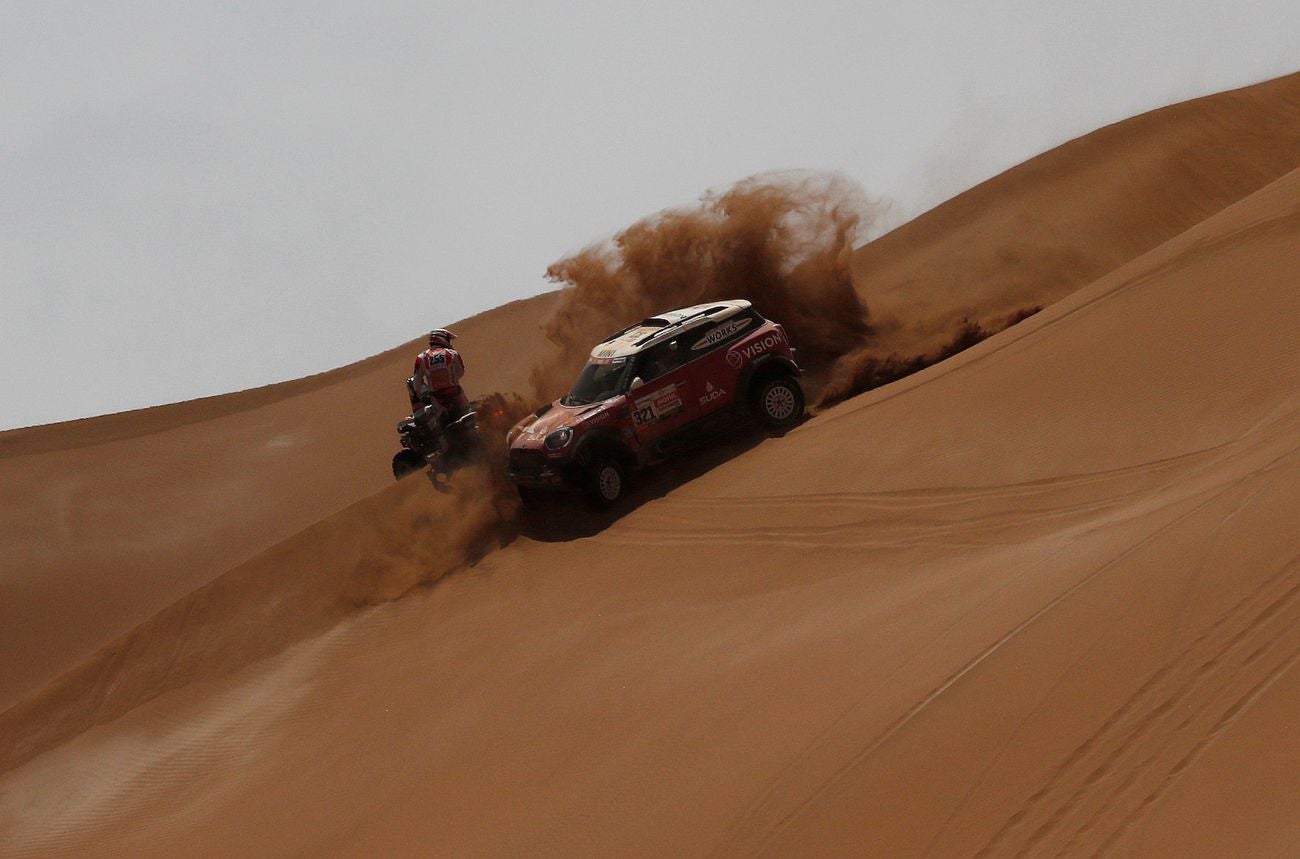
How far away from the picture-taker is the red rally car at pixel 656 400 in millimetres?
14289

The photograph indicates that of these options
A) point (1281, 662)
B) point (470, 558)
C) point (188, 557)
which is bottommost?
point (1281, 662)

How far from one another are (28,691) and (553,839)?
12680 millimetres

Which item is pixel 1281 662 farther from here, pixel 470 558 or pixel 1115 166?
pixel 1115 166

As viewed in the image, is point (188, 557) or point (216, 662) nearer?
point (216, 662)

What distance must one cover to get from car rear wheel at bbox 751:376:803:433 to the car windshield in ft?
5.59

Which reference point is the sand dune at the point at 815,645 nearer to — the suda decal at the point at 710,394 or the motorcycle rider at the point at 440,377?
the suda decal at the point at 710,394

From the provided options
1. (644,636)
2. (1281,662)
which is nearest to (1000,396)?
(644,636)

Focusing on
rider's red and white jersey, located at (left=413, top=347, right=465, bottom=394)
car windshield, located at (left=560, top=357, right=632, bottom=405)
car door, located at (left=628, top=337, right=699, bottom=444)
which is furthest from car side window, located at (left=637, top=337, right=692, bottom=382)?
rider's red and white jersey, located at (left=413, top=347, right=465, bottom=394)

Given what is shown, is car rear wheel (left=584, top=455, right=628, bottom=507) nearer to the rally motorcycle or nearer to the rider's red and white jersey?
the rally motorcycle

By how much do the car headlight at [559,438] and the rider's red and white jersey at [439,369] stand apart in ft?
6.98

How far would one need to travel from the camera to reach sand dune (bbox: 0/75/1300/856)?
6.52 m

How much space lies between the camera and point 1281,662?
6363mm

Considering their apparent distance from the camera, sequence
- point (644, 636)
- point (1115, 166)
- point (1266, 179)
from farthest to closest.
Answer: point (1115, 166)
point (1266, 179)
point (644, 636)

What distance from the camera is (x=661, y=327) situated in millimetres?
15344
